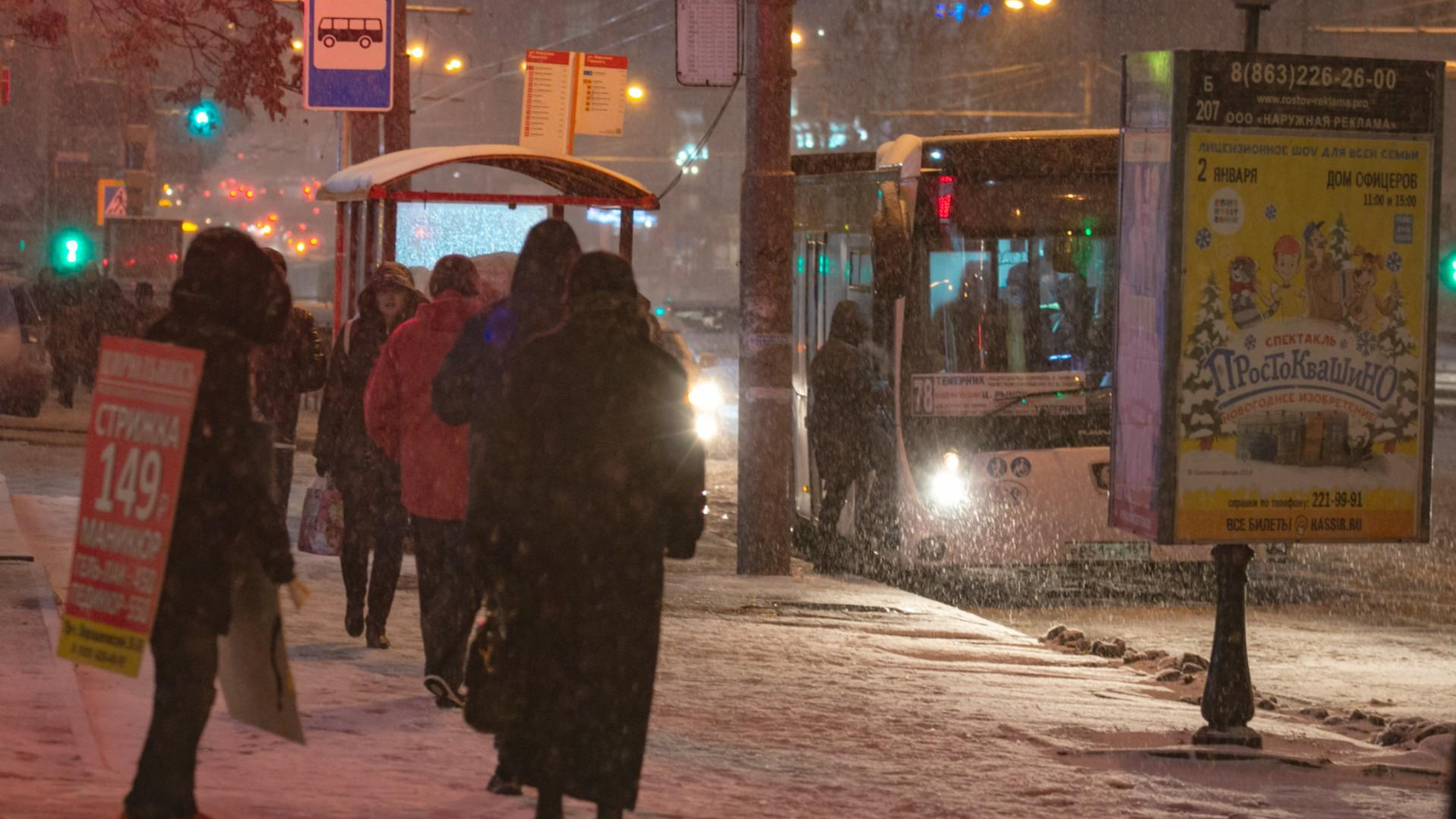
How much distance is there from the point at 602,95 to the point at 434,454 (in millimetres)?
11141

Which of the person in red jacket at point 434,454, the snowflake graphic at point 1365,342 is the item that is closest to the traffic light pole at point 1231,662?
the snowflake graphic at point 1365,342

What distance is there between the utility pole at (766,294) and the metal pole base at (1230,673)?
17.4 feet

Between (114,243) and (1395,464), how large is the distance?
30.6 m

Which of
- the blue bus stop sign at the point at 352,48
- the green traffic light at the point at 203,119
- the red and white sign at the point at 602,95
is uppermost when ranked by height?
the green traffic light at the point at 203,119

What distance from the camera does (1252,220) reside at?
7590 millimetres

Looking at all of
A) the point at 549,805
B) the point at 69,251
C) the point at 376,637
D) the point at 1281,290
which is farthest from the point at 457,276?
the point at 69,251

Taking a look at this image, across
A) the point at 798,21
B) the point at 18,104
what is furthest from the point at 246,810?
the point at 798,21

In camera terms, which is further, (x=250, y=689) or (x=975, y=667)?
(x=975, y=667)

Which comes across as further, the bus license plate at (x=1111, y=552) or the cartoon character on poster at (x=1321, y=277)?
the bus license plate at (x=1111, y=552)

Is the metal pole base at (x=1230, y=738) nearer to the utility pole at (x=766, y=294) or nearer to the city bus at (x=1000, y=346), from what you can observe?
the city bus at (x=1000, y=346)

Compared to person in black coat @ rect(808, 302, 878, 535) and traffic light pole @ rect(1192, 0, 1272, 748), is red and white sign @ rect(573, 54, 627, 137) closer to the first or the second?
person in black coat @ rect(808, 302, 878, 535)

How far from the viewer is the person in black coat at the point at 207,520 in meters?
5.32

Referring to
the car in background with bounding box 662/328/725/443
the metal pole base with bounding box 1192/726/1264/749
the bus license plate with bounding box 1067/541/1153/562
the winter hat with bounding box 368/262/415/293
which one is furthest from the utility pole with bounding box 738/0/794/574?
the car in background with bounding box 662/328/725/443

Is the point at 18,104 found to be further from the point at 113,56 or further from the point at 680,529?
the point at 680,529
